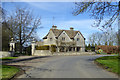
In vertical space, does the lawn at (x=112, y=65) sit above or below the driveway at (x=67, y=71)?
above

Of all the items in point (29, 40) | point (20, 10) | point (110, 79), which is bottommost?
point (110, 79)

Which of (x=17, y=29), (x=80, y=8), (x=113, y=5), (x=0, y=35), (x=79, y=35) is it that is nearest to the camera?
(x=113, y=5)

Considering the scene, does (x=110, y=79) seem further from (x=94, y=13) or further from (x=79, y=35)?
(x=79, y=35)

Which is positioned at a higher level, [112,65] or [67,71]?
[112,65]

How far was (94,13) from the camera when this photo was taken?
498 inches

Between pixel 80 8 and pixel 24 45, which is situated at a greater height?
pixel 80 8

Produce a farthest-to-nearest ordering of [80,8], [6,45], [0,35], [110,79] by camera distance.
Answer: [6,45] < [0,35] < [80,8] < [110,79]

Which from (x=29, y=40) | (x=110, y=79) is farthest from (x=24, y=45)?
(x=110, y=79)

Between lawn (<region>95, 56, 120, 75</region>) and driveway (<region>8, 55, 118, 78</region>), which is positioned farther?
lawn (<region>95, 56, 120, 75</region>)

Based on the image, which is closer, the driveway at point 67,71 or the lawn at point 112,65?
the driveway at point 67,71

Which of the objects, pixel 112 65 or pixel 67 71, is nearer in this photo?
pixel 67 71

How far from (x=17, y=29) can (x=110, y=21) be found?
96.8 feet

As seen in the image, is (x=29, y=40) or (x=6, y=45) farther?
(x=29, y=40)

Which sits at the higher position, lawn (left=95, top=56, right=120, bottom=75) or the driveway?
lawn (left=95, top=56, right=120, bottom=75)
